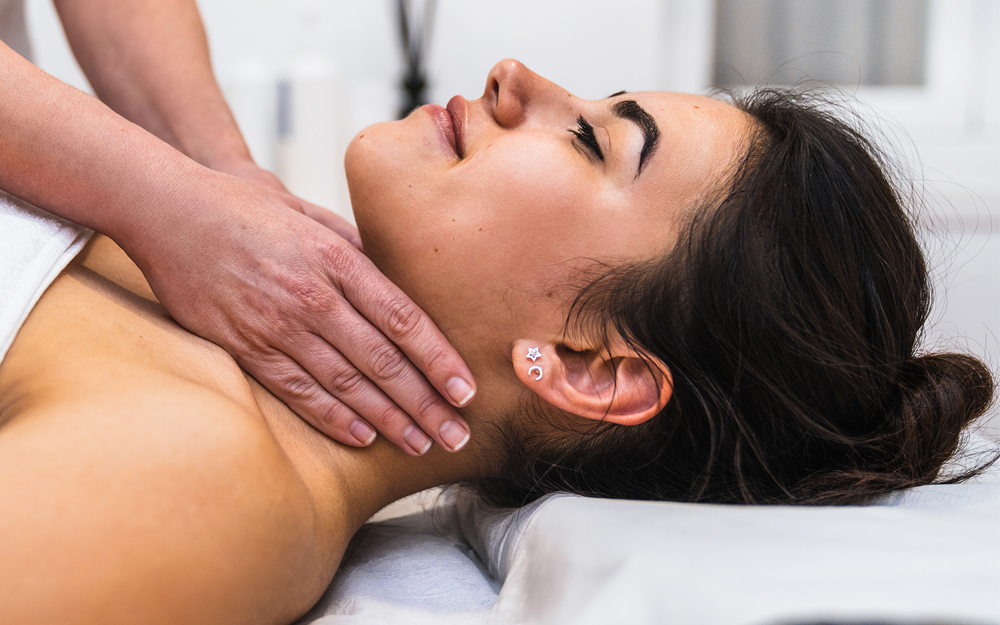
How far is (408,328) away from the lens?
821 millimetres

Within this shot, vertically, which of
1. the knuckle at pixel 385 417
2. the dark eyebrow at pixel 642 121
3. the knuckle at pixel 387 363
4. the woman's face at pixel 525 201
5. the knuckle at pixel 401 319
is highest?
the dark eyebrow at pixel 642 121

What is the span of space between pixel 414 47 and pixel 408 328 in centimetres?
173

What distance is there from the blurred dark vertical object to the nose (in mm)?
1363

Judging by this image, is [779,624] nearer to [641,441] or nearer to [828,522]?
[828,522]

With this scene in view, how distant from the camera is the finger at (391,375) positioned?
82 cm

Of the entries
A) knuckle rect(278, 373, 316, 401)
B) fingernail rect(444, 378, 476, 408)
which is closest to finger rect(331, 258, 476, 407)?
fingernail rect(444, 378, 476, 408)

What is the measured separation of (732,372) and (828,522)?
23 centimetres

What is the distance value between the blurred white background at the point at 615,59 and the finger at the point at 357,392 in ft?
4.62

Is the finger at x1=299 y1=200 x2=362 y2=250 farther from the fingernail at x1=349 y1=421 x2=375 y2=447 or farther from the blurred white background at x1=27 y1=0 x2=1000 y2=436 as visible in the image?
the blurred white background at x1=27 y1=0 x2=1000 y2=436

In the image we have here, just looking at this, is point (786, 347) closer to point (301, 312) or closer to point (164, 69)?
point (301, 312)

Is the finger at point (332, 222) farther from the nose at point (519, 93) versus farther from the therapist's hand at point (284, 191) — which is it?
the nose at point (519, 93)

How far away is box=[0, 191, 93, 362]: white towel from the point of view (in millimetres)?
708

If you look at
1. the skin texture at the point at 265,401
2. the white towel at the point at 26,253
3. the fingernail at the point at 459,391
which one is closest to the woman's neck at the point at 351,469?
the skin texture at the point at 265,401

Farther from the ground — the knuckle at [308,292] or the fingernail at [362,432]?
the knuckle at [308,292]
